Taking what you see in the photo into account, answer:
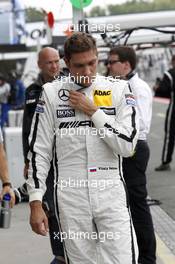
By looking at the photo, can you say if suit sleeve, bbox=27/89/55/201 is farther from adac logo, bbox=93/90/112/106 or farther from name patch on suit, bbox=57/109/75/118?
adac logo, bbox=93/90/112/106

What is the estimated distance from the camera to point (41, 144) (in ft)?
12.4

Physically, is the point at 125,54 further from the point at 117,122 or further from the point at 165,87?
the point at 165,87

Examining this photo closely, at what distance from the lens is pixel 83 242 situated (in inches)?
144

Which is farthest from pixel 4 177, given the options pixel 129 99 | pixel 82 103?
pixel 129 99

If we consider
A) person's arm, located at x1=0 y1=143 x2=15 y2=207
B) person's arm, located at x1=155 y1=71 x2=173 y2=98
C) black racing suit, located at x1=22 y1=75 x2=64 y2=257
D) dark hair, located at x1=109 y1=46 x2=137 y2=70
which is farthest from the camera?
person's arm, located at x1=155 y1=71 x2=173 y2=98

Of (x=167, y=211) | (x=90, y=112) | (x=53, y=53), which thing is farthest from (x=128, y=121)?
(x=167, y=211)

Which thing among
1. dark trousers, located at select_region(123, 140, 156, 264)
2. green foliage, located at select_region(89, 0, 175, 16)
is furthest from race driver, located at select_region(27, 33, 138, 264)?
green foliage, located at select_region(89, 0, 175, 16)

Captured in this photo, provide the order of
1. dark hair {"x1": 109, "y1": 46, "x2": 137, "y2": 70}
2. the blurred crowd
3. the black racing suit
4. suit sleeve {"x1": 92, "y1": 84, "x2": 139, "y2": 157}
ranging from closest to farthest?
1. suit sleeve {"x1": 92, "y1": 84, "x2": 139, "y2": 157}
2. the black racing suit
3. dark hair {"x1": 109, "y1": 46, "x2": 137, "y2": 70}
4. the blurred crowd

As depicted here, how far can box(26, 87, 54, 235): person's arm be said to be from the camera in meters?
3.64

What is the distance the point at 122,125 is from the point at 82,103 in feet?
0.85

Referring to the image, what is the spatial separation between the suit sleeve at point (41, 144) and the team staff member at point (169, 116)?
315 inches

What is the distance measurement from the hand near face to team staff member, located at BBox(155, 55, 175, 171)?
8093mm

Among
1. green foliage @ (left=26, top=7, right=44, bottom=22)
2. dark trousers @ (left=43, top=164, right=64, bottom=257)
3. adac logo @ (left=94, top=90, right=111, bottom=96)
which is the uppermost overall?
adac logo @ (left=94, top=90, right=111, bottom=96)

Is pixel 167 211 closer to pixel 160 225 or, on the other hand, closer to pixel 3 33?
pixel 160 225
